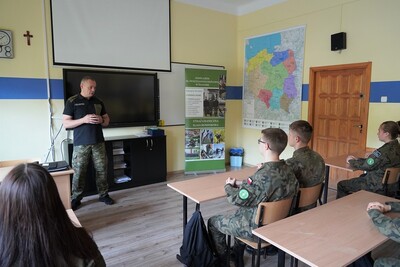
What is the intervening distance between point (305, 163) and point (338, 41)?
2915 mm

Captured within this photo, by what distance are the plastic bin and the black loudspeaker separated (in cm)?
280

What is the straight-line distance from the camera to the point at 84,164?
12.2 feet

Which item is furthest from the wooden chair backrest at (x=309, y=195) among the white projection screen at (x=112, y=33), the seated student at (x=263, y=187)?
the white projection screen at (x=112, y=33)

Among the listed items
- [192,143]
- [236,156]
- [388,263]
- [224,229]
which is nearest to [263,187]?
[224,229]

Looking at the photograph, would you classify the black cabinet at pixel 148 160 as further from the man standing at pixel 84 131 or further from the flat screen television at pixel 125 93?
the man standing at pixel 84 131

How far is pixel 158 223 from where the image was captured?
11.0ft

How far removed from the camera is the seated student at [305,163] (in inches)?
90.7

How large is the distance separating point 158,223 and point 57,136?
2184 millimetres

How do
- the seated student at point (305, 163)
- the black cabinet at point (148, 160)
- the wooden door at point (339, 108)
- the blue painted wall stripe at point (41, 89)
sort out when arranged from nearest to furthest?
1. the seated student at point (305, 163)
2. the blue painted wall stripe at point (41, 89)
3. the wooden door at point (339, 108)
4. the black cabinet at point (148, 160)

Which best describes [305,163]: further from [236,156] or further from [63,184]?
[236,156]

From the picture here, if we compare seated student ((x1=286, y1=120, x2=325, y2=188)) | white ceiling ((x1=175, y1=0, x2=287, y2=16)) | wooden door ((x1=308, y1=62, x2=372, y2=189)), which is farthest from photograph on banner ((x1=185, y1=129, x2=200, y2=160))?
seated student ((x1=286, y1=120, x2=325, y2=188))

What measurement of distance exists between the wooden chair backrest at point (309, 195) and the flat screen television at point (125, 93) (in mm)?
3351

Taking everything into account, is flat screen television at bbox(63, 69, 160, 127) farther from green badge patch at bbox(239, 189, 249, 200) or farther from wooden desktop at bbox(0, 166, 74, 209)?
green badge patch at bbox(239, 189, 249, 200)

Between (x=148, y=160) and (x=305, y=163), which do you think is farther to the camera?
(x=148, y=160)
